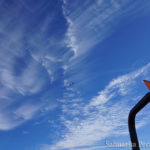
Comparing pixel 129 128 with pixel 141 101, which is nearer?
pixel 141 101

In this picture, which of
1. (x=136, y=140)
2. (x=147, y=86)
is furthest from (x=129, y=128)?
(x=147, y=86)

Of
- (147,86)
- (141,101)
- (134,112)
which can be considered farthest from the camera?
(134,112)

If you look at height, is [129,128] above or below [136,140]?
above

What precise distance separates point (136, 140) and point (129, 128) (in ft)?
1.17

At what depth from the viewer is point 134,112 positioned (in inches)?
198

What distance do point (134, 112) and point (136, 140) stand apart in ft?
2.24

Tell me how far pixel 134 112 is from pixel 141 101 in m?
0.46

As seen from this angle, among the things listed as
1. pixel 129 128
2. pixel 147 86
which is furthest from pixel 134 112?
pixel 147 86

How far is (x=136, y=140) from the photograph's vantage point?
4.80 meters

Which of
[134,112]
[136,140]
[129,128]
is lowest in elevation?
[136,140]

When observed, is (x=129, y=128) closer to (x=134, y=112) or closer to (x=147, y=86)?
(x=134, y=112)

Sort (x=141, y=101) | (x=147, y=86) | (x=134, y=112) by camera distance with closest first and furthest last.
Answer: (x=147, y=86) < (x=141, y=101) < (x=134, y=112)

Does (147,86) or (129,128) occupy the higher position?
(147,86)

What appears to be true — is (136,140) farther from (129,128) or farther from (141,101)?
(141,101)
